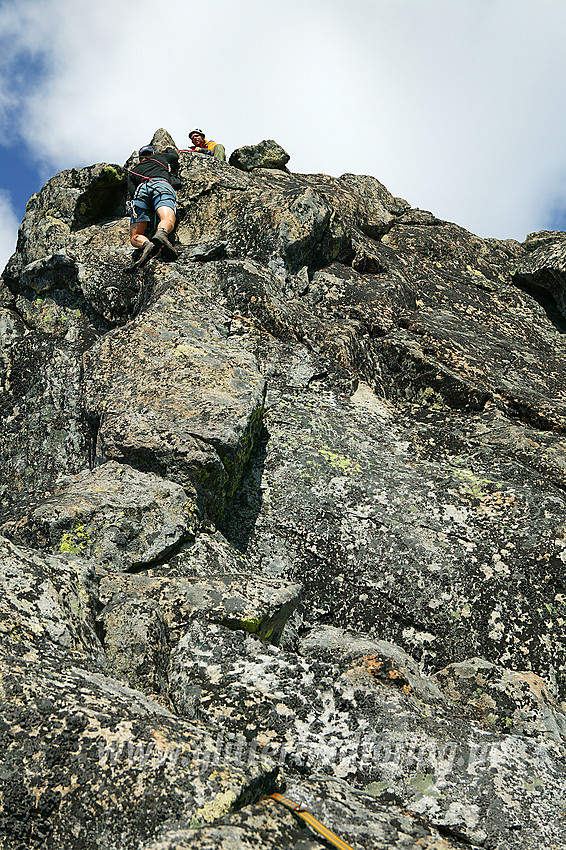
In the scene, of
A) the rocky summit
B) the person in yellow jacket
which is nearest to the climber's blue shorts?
the rocky summit

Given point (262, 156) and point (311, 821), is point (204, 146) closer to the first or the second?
point (262, 156)

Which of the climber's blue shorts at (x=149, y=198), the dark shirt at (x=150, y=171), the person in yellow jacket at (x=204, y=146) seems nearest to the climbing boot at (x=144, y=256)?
the climber's blue shorts at (x=149, y=198)

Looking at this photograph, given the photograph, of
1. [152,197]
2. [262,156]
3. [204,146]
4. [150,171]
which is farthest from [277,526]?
[204,146]

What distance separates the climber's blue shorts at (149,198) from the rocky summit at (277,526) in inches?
23.2

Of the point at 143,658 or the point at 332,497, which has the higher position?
the point at 332,497

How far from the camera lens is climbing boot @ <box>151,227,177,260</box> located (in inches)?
490

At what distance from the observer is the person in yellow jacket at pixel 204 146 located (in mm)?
18539

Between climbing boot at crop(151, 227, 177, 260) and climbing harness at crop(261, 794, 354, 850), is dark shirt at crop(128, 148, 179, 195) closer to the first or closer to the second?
climbing boot at crop(151, 227, 177, 260)

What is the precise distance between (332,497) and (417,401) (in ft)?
10.4

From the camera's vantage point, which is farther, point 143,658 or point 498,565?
point 498,565

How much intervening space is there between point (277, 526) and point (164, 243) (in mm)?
5971

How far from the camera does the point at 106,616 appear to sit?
6586 mm

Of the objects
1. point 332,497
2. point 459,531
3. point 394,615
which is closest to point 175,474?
point 332,497

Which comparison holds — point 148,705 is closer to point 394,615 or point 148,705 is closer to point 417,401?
point 394,615
